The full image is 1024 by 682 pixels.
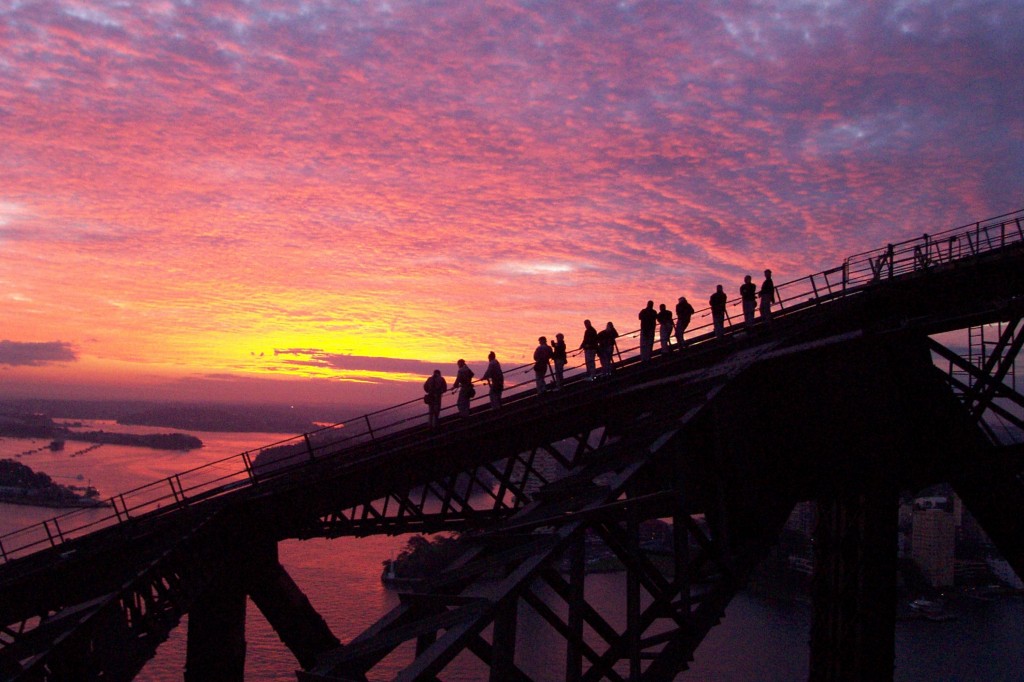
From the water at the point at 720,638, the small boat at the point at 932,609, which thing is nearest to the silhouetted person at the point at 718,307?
the water at the point at 720,638

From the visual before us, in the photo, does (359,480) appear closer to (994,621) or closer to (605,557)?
(605,557)

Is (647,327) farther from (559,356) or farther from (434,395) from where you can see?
(434,395)

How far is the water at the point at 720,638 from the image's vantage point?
1446 inches

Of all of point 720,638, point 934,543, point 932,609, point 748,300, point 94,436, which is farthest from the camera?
point 94,436

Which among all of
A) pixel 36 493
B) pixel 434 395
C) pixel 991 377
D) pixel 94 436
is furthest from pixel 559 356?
pixel 94 436

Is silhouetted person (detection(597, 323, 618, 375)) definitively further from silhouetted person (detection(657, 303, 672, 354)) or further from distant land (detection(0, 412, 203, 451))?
distant land (detection(0, 412, 203, 451))

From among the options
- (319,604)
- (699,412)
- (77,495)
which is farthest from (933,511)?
(77,495)

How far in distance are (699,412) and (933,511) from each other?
167ft

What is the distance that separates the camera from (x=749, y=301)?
Answer: 17.3 m

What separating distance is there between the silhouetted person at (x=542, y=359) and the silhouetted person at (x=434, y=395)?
2.25 m

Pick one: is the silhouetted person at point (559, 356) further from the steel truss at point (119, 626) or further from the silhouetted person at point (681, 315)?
the steel truss at point (119, 626)

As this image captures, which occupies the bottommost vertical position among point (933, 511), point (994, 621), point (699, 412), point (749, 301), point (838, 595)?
point (994, 621)

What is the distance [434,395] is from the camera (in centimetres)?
1750

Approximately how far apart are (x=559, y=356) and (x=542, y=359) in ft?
1.48
